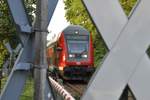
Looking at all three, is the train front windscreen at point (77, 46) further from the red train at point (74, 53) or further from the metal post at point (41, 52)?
the metal post at point (41, 52)

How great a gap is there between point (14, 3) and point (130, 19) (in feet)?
2.63

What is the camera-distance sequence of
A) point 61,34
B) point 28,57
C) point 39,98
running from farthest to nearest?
point 61,34 < point 28,57 < point 39,98

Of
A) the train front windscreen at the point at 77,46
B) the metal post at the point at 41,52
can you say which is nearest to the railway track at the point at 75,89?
the train front windscreen at the point at 77,46

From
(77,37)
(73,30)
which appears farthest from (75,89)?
(73,30)

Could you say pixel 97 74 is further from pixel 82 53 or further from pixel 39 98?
pixel 82 53

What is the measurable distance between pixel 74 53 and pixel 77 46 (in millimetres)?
496

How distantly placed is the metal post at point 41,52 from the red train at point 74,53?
29.4m

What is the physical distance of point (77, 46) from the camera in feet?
106

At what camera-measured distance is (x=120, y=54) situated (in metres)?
2.36

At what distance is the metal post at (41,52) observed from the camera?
87.3 inches

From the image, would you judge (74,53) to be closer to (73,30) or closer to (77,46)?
(77,46)

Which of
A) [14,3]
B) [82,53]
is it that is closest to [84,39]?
[82,53]

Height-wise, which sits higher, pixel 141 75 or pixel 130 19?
pixel 130 19

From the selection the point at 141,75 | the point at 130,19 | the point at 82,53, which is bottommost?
the point at 82,53
